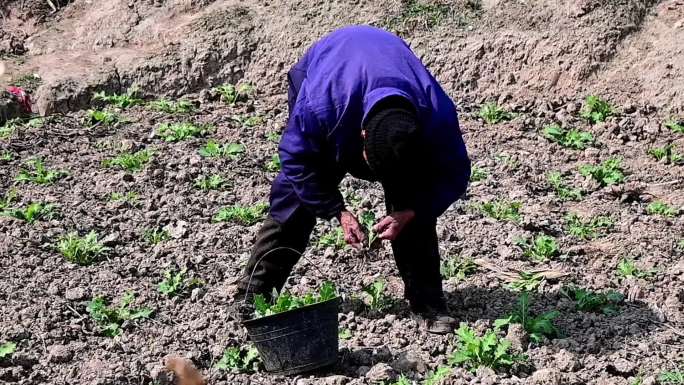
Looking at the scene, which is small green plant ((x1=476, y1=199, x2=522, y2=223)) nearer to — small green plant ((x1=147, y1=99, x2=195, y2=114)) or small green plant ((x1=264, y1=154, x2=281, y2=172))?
small green plant ((x1=264, y1=154, x2=281, y2=172))

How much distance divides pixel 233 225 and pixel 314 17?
3657 mm

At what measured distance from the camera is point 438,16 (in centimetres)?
897


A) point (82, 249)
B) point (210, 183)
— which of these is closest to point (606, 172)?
point (210, 183)

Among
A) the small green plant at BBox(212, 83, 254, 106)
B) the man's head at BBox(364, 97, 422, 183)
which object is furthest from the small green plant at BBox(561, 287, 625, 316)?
the small green plant at BBox(212, 83, 254, 106)

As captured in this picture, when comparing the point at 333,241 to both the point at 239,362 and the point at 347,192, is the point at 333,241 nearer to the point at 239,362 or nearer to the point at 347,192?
the point at 347,192

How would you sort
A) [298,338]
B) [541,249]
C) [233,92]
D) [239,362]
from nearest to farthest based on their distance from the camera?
1. [298,338]
2. [239,362]
3. [541,249]
4. [233,92]

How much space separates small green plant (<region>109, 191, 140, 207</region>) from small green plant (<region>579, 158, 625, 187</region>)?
3.11 m

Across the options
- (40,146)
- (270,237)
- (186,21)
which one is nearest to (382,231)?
(270,237)

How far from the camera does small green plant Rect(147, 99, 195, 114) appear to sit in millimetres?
8422

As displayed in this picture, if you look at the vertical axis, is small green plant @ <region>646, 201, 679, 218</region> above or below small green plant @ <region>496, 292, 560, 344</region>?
below

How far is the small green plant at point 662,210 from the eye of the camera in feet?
20.7

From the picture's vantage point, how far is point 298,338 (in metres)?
4.18

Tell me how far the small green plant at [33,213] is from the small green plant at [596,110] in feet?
13.6

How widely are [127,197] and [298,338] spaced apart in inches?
110
